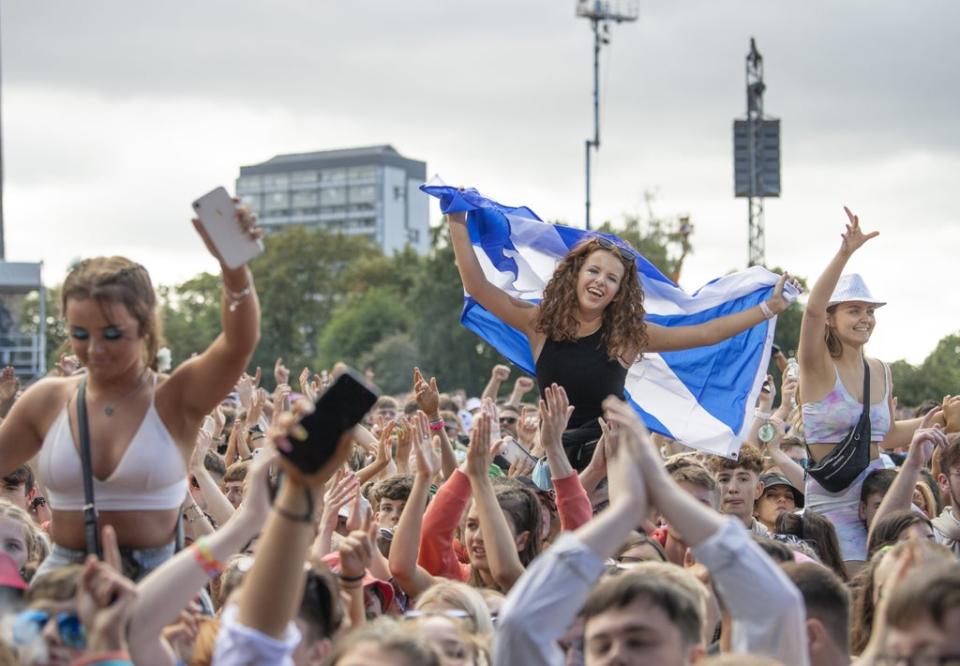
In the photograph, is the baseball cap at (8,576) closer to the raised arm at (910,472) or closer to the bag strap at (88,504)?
the bag strap at (88,504)

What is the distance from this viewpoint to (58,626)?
11.8 ft

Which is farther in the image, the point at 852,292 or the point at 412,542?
the point at 852,292

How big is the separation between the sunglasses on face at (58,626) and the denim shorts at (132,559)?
2.19ft

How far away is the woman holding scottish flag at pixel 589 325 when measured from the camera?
6.98 m

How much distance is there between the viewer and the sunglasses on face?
3520 mm

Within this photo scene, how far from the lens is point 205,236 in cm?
414

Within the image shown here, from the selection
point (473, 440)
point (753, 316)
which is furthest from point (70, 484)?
point (753, 316)

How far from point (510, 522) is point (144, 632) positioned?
2692 millimetres

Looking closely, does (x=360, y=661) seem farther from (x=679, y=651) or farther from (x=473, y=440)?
(x=473, y=440)

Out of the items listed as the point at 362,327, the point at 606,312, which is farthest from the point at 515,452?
the point at 362,327

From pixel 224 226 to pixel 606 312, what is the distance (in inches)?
133

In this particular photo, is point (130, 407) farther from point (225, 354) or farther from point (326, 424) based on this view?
point (326, 424)

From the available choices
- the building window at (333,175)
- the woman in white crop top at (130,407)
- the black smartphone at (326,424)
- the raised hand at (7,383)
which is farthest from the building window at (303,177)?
the black smartphone at (326,424)

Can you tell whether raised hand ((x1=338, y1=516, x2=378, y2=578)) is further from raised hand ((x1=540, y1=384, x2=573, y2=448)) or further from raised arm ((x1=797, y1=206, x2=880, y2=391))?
raised arm ((x1=797, y1=206, x2=880, y2=391))
